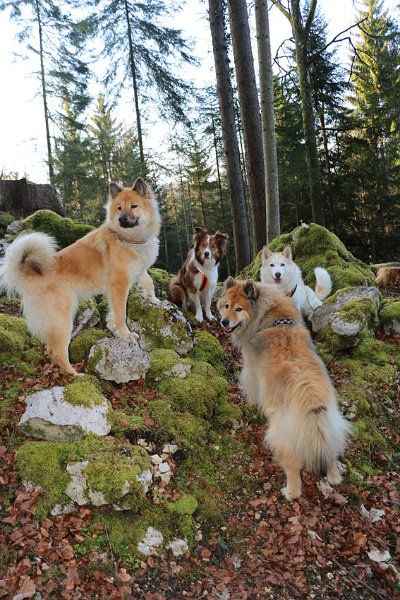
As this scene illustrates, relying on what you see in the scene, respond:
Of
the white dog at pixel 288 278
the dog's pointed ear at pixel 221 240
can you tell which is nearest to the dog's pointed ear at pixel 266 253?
the white dog at pixel 288 278

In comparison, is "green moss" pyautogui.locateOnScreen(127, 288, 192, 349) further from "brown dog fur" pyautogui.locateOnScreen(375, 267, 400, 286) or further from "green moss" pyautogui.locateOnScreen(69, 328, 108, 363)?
"brown dog fur" pyautogui.locateOnScreen(375, 267, 400, 286)

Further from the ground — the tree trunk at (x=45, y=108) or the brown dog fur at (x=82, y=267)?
the tree trunk at (x=45, y=108)

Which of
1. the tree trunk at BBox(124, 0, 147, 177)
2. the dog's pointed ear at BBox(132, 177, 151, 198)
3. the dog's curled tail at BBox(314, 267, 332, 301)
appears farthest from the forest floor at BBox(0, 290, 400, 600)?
the tree trunk at BBox(124, 0, 147, 177)

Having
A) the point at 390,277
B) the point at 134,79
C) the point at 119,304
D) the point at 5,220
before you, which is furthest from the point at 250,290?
the point at 134,79

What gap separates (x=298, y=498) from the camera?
135 inches

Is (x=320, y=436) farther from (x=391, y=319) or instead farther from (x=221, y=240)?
(x=221, y=240)

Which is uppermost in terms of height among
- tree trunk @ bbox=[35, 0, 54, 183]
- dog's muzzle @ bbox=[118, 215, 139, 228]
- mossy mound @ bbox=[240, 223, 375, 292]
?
tree trunk @ bbox=[35, 0, 54, 183]

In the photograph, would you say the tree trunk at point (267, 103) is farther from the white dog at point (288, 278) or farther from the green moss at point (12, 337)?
the green moss at point (12, 337)

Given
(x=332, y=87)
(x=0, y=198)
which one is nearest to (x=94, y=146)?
→ (x=332, y=87)

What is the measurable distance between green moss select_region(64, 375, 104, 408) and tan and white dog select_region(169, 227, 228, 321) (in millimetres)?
2581

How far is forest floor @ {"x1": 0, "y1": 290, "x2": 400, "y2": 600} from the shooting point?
2.47 m

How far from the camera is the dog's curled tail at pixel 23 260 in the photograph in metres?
3.78

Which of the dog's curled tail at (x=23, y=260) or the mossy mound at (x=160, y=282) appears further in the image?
the mossy mound at (x=160, y=282)

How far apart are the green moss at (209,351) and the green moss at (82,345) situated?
1232 mm
